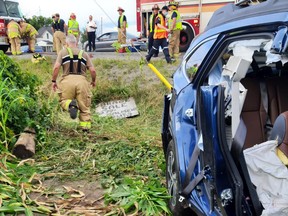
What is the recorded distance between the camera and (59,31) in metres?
13.4

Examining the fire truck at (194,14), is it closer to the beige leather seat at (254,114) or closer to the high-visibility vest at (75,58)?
the high-visibility vest at (75,58)

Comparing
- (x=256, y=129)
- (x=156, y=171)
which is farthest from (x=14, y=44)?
(x=256, y=129)

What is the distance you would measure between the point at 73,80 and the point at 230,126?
4007 mm

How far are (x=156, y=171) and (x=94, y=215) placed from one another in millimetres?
1179

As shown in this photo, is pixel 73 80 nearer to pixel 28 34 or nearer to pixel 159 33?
pixel 159 33

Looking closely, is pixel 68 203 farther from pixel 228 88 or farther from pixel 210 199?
pixel 228 88

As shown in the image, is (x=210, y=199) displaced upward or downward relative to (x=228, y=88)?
downward

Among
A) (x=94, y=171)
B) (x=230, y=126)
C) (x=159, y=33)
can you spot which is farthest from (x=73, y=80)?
(x=159, y=33)

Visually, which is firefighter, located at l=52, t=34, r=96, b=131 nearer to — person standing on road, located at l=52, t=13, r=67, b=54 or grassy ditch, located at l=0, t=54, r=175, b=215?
grassy ditch, located at l=0, t=54, r=175, b=215

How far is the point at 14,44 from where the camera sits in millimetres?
14352

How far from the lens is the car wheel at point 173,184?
3020 millimetres

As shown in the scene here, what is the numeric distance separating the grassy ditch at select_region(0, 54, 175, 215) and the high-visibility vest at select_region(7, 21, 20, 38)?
815 cm

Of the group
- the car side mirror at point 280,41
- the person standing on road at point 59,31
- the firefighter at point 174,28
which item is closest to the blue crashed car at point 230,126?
the car side mirror at point 280,41

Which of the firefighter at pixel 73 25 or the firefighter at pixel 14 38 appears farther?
the firefighter at pixel 73 25
